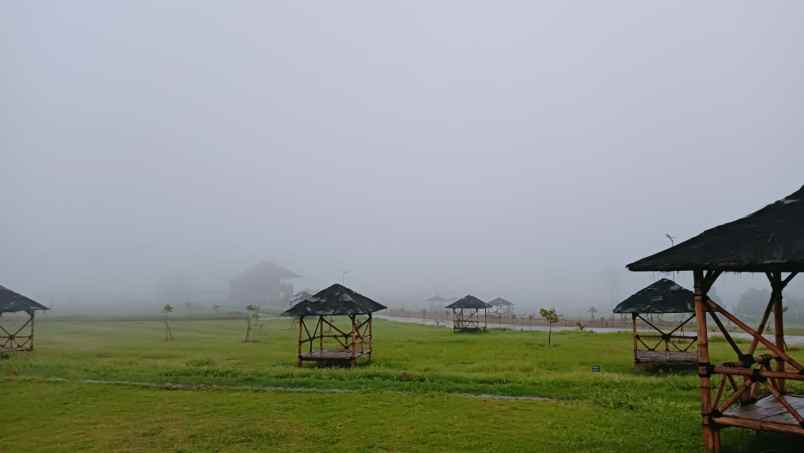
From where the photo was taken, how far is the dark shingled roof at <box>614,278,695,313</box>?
19172 mm

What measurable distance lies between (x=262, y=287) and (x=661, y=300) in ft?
269

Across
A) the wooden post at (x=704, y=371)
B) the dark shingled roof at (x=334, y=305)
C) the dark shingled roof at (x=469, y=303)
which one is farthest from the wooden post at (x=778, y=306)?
the dark shingled roof at (x=469, y=303)

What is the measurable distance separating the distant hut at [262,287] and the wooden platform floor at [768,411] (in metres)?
86.5

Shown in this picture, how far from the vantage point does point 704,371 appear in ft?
26.2

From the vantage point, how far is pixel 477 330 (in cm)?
3616

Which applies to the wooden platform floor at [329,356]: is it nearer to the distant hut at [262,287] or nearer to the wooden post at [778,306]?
the wooden post at [778,306]

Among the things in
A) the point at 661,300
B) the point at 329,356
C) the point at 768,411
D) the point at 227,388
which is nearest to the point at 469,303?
the point at 661,300

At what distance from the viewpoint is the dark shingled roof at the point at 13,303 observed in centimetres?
2591

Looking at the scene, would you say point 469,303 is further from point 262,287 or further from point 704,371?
point 262,287

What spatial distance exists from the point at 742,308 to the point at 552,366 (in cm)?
6940

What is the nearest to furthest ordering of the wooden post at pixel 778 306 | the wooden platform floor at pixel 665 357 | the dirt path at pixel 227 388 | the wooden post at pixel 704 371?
the wooden post at pixel 704 371 → the wooden post at pixel 778 306 → the dirt path at pixel 227 388 → the wooden platform floor at pixel 665 357

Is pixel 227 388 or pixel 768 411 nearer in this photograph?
pixel 768 411

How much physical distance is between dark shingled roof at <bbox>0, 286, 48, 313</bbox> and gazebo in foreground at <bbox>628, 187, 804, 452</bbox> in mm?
29249

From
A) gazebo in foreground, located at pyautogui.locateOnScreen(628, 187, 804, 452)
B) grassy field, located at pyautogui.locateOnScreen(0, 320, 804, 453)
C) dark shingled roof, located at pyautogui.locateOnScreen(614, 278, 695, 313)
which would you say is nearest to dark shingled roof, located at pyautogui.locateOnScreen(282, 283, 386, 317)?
grassy field, located at pyautogui.locateOnScreen(0, 320, 804, 453)
